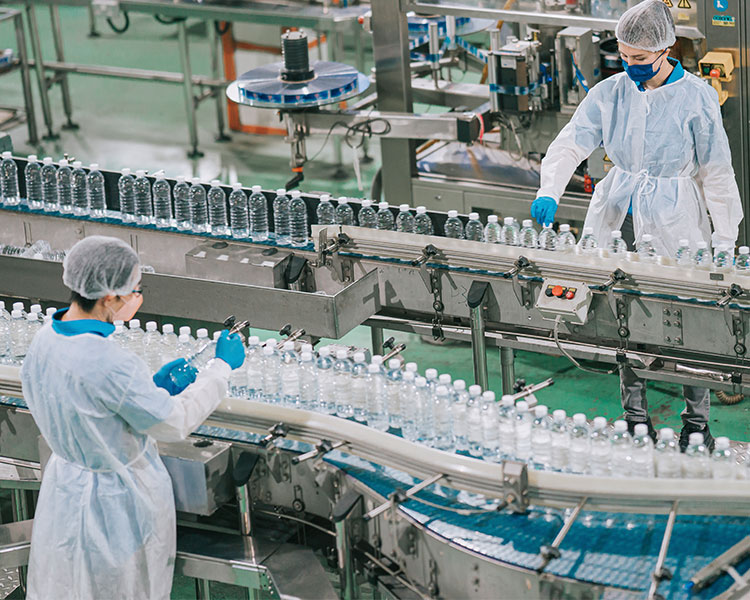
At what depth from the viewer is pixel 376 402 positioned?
3709 mm

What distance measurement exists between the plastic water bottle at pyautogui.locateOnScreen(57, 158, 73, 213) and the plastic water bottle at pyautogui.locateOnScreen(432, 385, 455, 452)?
2.36 meters

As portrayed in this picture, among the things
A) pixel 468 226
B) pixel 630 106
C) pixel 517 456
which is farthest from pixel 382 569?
pixel 630 106

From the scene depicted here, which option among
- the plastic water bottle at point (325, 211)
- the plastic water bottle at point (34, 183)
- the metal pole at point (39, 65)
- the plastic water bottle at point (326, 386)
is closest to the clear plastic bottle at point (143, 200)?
the plastic water bottle at point (34, 183)

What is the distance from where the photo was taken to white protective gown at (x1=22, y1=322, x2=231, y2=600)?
3199mm

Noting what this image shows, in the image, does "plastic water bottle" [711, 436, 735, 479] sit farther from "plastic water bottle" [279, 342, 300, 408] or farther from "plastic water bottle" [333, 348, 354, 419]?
"plastic water bottle" [279, 342, 300, 408]

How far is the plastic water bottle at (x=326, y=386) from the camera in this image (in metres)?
3.75

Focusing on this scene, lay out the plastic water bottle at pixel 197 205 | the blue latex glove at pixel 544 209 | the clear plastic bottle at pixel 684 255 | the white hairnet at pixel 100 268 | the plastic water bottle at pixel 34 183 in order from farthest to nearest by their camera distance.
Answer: the plastic water bottle at pixel 34 183 < the plastic water bottle at pixel 197 205 < the blue latex glove at pixel 544 209 < the clear plastic bottle at pixel 684 255 < the white hairnet at pixel 100 268

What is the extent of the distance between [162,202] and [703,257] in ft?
7.16

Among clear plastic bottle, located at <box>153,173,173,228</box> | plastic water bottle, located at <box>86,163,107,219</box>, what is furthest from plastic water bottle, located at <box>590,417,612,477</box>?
plastic water bottle, located at <box>86,163,107,219</box>

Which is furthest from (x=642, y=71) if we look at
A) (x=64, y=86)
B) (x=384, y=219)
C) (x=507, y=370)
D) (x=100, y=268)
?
(x=64, y=86)

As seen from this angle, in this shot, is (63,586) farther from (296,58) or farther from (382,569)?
(296,58)

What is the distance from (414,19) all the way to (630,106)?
2352 mm

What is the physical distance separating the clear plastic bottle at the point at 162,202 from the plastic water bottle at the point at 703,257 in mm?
2089

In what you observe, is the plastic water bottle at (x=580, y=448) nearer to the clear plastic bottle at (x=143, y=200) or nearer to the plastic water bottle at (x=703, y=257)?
the plastic water bottle at (x=703, y=257)
